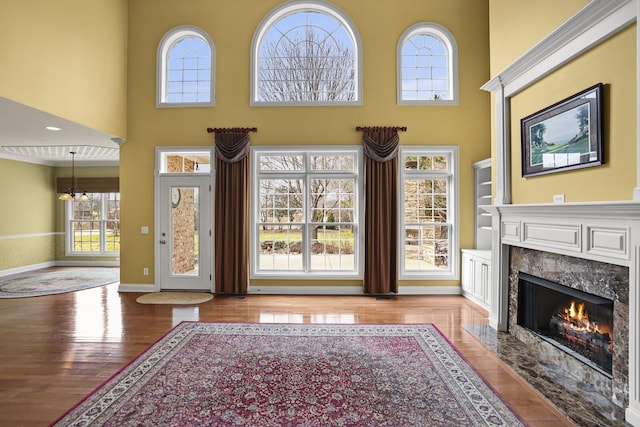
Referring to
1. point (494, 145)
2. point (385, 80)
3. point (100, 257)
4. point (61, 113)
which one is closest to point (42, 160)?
point (100, 257)

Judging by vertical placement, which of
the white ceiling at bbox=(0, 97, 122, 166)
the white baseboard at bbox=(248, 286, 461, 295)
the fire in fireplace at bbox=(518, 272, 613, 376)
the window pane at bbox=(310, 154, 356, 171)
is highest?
the white ceiling at bbox=(0, 97, 122, 166)

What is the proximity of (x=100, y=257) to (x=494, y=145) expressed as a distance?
9.02 m

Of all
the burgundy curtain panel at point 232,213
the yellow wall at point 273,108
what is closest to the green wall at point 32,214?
the yellow wall at point 273,108

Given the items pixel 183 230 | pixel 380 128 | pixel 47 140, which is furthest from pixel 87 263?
pixel 380 128

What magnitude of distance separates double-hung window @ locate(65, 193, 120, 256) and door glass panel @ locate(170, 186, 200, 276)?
3.90 metres

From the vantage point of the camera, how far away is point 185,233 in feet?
18.0

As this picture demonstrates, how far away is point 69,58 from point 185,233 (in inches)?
113

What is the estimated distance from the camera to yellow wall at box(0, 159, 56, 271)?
281 inches

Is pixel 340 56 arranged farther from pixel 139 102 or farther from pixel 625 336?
pixel 625 336

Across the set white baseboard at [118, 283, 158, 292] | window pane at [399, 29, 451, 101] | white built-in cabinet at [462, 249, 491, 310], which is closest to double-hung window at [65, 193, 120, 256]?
white baseboard at [118, 283, 158, 292]

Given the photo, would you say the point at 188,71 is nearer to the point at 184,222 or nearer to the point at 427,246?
the point at 184,222

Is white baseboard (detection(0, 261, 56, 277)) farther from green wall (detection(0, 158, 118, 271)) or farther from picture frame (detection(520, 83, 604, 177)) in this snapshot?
picture frame (detection(520, 83, 604, 177))

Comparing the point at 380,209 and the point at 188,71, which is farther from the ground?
the point at 188,71

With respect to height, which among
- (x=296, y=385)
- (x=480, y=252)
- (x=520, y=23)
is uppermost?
(x=520, y=23)
